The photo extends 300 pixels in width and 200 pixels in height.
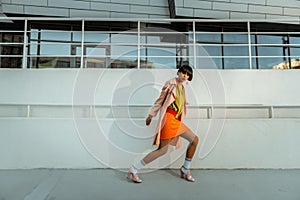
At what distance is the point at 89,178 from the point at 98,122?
2.06 ft

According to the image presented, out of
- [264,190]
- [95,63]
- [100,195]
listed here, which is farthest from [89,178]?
[95,63]

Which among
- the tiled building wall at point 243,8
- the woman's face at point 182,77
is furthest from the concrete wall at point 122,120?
the tiled building wall at point 243,8

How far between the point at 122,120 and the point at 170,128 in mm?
735

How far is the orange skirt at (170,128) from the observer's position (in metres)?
1.87

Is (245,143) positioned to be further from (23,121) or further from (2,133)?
(2,133)

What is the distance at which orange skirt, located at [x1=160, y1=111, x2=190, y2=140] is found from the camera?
6.12 ft

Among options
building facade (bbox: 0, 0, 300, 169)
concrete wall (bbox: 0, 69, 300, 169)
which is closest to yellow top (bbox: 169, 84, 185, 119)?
building facade (bbox: 0, 0, 300, 169)

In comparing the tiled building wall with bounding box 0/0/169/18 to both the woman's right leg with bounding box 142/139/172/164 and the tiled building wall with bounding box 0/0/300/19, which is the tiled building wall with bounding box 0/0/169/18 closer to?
the tiled building wall with bounding box 0/0/300/19

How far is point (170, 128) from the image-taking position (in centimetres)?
187

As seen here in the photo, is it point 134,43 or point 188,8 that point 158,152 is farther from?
point 188,8

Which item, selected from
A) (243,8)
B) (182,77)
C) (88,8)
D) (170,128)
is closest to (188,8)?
(243,8)

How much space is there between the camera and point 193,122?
7.93ft

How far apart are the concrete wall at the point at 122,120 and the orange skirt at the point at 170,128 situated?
0.51 metres

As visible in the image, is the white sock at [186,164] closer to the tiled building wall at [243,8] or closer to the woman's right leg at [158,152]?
the woman's right leg at [158,152]
